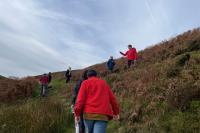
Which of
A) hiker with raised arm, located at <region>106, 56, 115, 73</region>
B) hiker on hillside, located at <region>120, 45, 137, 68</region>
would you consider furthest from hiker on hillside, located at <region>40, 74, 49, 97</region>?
hiker on hillside, located at <region>120, 45, 137, 68</region>

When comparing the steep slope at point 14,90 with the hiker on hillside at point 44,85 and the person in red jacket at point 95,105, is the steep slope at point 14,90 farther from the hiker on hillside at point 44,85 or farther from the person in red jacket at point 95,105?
the person in red jacket at point 95,105

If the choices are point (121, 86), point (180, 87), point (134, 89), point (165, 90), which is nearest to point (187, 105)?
point (180, 87)

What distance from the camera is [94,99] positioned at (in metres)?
8.27

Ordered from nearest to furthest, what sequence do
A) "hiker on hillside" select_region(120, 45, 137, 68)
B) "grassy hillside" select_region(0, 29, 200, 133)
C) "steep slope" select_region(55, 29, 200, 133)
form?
"steep slope" select_region(55, 29, 200, 133) < "grassy hillside" select_region(0, 29, 200, 133) < "hiker on hillside" select_region(120, 45, 137, 68)

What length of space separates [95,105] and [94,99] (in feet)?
0.38

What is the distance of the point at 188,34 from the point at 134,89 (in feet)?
36.7

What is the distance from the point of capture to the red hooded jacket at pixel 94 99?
27.1 feet

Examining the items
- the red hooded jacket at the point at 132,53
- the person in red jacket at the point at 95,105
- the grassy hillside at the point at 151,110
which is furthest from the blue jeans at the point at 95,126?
the red hooded jacket at the point at 132,53

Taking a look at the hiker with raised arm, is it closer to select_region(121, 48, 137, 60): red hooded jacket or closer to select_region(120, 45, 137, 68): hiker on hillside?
select_region(120, 45, 137, 68): hiker on hillside

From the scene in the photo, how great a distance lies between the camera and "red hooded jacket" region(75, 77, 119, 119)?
8250 millimetres

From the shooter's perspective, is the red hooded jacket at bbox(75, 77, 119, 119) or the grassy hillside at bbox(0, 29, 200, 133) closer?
the red hooded jacket at bbox(75, 77, 119, 119)

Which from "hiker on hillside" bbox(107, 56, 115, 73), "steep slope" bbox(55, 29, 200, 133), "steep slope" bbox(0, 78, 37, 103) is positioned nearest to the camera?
"steep slope" bbox(55, 29, 200, 133)

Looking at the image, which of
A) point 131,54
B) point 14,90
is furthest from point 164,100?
point 14,90

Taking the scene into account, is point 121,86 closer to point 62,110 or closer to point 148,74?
point 148,74
